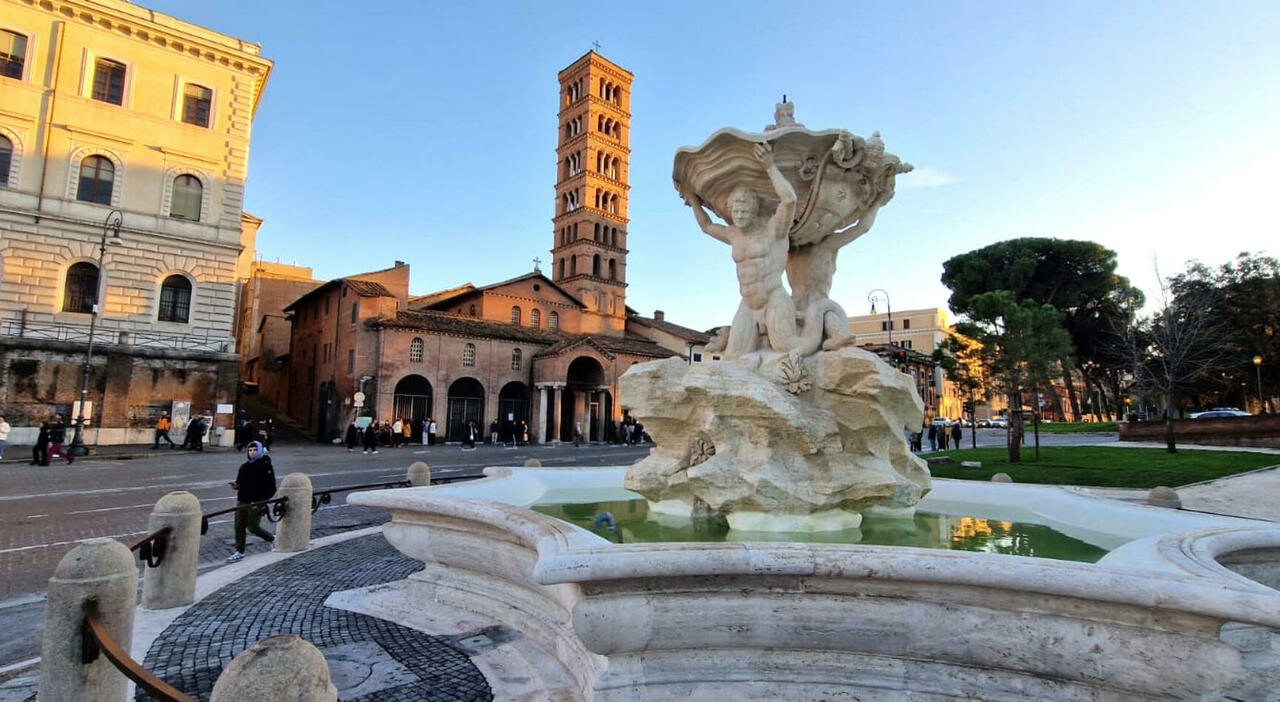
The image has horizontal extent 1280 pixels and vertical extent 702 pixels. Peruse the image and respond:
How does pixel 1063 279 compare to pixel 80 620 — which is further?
pixel 1063 279

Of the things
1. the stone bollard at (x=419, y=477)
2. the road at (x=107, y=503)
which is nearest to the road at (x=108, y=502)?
the road at (x=107, y=503)

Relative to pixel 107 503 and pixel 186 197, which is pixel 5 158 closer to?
pixel 186 197

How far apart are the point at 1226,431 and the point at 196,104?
152 feet

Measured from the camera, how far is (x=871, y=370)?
4941 mm

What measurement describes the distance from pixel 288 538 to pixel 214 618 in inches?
93.4

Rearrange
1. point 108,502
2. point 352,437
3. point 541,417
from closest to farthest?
point 108,502, point 352,437, point 541,417

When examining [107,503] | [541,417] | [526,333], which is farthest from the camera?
[526,333]

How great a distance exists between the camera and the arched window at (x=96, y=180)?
26.1 metres

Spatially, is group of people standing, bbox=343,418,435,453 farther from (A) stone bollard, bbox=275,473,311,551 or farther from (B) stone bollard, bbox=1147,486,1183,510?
(B) stone bollard, bbox=1147,486,1183,510

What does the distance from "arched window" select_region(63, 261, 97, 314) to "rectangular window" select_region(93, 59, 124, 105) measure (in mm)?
7214

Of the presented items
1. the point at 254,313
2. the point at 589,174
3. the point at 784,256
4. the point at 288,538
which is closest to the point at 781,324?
the point at 784,256

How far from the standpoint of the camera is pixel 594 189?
49188 mm

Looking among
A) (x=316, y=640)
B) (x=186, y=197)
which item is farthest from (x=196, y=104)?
(x=316, y=640)

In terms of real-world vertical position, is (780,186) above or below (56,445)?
above
